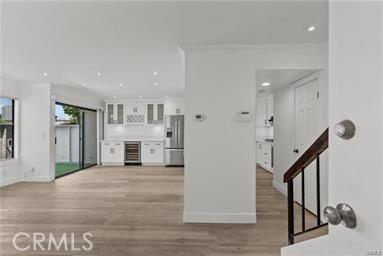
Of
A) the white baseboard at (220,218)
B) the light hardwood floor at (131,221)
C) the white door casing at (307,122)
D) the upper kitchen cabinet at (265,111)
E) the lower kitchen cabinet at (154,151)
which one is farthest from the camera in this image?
the lower kitchen cabinet at (154,151)

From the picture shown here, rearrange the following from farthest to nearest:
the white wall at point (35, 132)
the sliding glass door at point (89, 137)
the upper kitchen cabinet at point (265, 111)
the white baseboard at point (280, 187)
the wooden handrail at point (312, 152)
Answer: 1. the sliding glass door at point (89, 137)
2. the upper kitchen cabinet at point (265, 111)
3. the white wall at point (35, 132)
4. the white baseboard at point (280, 187)
5. the wooden handrail at point (312, 152)

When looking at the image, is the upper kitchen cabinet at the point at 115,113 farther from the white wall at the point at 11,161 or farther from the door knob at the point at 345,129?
the door knob at the point at 345,129

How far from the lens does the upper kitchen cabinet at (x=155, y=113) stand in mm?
8391

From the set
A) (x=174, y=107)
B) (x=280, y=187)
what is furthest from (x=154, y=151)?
(x=280, y=187)

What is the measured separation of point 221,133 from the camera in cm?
309

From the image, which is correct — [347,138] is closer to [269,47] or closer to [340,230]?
[340,230]

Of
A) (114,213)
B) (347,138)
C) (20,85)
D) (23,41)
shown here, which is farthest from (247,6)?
(20,85)

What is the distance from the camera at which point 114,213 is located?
3455 millimetres

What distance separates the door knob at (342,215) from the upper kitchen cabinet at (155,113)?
313 inches

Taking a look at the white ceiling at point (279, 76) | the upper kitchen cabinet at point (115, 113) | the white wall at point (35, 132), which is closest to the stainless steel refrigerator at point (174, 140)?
the upper kitchen cabinet at point (115, 113)

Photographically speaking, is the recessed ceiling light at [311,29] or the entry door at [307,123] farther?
the entry door at [307,123]

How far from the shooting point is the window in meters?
5.23

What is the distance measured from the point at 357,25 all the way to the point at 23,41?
11.9ft

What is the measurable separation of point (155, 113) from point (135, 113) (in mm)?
781
